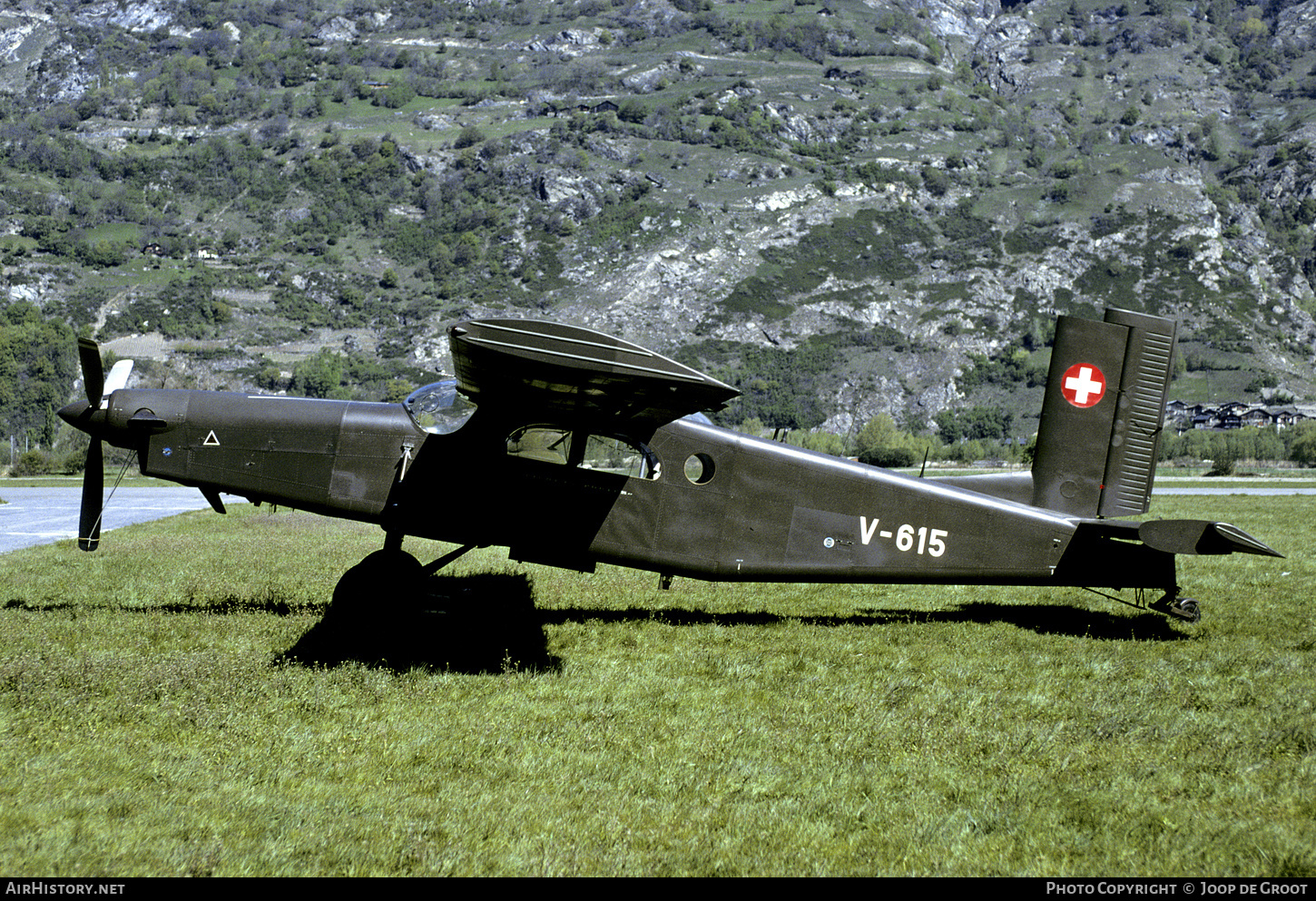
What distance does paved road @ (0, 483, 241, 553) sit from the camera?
1539 cm

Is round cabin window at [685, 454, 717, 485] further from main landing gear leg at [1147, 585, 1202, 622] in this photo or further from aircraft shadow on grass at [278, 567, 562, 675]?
main landing gear leg at [1147, 585, 1202, 622]

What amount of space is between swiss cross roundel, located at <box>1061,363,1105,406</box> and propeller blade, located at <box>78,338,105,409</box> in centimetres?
915

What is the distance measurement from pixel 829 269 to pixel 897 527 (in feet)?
585

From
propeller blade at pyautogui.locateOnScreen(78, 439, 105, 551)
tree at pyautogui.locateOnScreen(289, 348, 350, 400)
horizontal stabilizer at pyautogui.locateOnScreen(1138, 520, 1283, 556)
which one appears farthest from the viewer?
tree at pyautogui.locateOnScreen(289, 348, 350, 400)

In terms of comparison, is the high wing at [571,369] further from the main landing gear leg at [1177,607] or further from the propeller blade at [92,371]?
the main landing gear leg at [1177,607]

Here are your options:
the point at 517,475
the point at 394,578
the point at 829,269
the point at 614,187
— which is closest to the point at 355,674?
the point at 394,578

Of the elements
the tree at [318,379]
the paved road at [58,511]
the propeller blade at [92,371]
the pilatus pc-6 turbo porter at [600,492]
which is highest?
the propeller blade at [92,371]

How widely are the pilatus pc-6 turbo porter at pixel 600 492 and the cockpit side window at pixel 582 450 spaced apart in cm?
2

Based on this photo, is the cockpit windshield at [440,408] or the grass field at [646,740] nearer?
the grass field at [646,740]

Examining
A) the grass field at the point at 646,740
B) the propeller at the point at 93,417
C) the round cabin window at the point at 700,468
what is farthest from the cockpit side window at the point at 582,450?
the propeller at the point at 93,417

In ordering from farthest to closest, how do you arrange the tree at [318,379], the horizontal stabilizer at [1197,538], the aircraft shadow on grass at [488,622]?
the tree at [318,379] < the horizontal stabilizer at [1197,538] < the aircraft shadow on grass at [488,622]

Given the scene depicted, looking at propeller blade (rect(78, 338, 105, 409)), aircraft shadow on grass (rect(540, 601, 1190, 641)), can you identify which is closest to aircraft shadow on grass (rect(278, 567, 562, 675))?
aircraft shadow on grass (rect(540, 601, 1190, 641))

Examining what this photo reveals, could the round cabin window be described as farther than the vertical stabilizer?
No

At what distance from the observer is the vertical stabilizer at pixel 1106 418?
9078 millimetres
